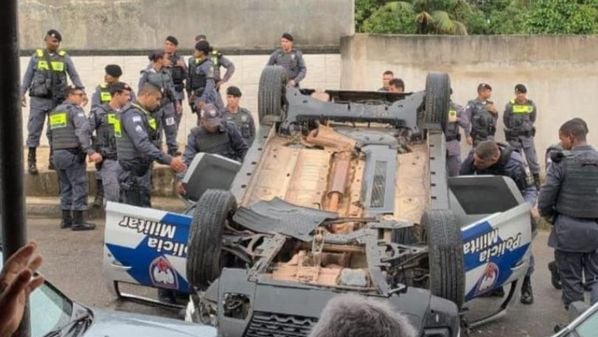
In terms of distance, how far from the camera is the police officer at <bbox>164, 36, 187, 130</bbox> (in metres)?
12.6

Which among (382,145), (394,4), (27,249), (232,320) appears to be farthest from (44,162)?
(394,4)

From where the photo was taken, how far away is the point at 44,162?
12.2 metres

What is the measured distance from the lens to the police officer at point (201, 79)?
12.6 meters

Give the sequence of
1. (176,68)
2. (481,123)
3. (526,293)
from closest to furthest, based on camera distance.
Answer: (526,293), (481,123), (176,68)

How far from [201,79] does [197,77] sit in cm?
6

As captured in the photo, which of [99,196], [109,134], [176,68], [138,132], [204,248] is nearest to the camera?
[204,248]

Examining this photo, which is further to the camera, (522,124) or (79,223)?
(522,124)

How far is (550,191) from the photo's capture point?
6.80 meters

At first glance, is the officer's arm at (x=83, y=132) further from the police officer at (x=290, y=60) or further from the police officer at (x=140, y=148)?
the police officer at (x=290, y=60)

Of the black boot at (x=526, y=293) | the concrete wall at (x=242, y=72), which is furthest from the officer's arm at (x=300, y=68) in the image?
the black boot at (x=526, y=293)

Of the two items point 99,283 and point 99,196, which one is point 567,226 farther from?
point 99,196

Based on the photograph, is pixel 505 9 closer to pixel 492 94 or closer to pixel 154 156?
pixel 492 94

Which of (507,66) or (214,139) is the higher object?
(507,66)

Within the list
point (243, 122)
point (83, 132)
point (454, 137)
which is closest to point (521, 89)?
point (454, 137)
